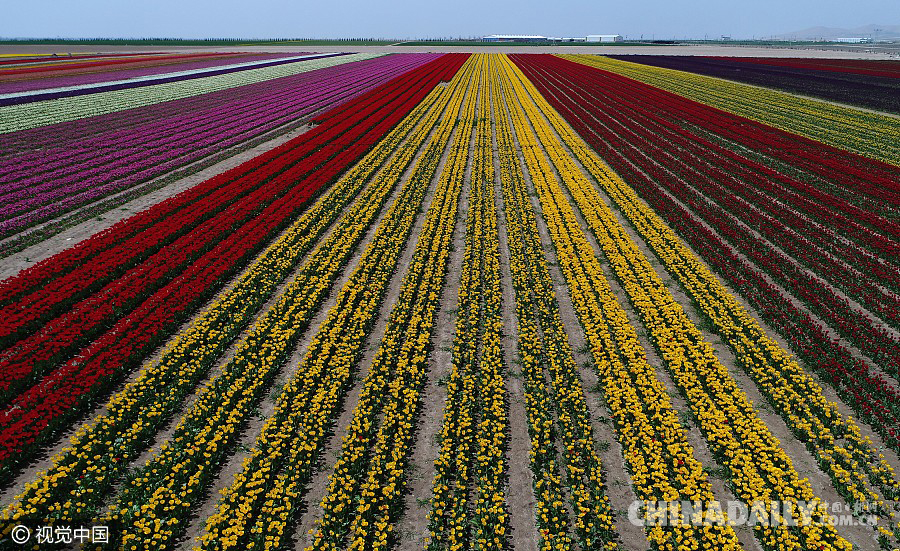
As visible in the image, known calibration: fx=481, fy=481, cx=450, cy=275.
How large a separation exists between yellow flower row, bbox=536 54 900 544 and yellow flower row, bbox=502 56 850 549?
66 centimetres

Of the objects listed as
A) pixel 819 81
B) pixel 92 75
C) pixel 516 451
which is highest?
pixel 92 75

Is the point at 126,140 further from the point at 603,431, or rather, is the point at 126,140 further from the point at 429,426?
the point at 603,431

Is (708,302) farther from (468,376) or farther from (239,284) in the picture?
(239,284)

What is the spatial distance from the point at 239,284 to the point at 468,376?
8292 mm

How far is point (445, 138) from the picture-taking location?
34531mm

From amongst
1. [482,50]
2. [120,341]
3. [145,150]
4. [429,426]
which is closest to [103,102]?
[145,150]

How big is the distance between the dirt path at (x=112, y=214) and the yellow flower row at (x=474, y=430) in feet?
48.1

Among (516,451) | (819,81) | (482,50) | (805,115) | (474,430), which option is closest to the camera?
(516,451)

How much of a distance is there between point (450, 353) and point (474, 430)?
274 cm

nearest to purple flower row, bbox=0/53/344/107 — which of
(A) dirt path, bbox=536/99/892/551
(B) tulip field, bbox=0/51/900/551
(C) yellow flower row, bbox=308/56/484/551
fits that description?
(B) tulip field, bbox=0/51/900/551

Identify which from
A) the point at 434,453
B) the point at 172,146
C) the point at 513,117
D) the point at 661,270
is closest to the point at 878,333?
the point at 661,270

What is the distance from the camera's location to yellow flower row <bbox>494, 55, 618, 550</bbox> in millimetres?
7859

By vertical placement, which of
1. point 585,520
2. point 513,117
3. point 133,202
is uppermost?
point 513,117

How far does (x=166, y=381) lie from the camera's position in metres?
10.9
